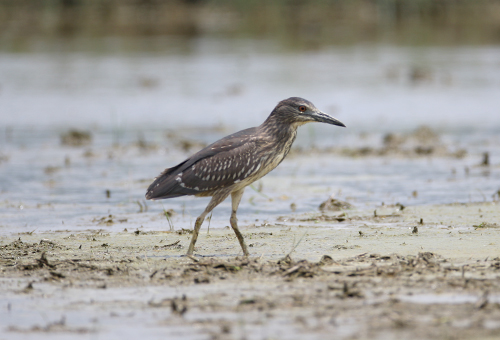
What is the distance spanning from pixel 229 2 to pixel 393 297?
45.3 meters

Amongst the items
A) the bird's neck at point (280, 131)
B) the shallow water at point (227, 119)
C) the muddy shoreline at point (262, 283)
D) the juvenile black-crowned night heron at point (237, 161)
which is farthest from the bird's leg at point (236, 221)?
the shallow water at point (227, 119)

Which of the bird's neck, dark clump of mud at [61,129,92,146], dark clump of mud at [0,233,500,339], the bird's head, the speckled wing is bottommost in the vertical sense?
dark clump of mud at [0,233,500,339]

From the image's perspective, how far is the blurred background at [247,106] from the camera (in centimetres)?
1031

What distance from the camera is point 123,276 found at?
5.98 m

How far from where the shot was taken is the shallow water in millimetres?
9844

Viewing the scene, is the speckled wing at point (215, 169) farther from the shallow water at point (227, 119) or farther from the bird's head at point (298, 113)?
the shallow water at point (227, 119)

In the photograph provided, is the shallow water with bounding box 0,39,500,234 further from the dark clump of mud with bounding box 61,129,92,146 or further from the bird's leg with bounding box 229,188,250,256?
the bird's leg with bounding box 229,188,250,256

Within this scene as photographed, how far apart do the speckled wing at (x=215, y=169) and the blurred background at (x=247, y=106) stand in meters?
1.47

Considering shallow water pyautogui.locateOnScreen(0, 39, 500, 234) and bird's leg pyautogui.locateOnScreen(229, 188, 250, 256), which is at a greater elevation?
shallow water pyautogui.locateOnScreen(0, 39, 500, 234)

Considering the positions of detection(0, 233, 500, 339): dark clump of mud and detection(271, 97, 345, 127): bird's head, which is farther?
detection(271, 97, 345, 127): bird's head

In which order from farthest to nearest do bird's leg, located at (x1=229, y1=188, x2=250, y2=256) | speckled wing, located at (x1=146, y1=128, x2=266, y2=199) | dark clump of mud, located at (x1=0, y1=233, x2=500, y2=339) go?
speckled wing, located at (x1=146, y1=128, x2=266, y2=199) < bird's leg, located at (x1=229, y1=188, x2=250, y2=256) < dark clump of mud, located at (x1=0, y1=233, x2=500, y2=339)

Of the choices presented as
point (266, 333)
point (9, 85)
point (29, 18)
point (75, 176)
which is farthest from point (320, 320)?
point (29, 18)

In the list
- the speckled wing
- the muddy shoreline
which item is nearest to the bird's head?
the speckled wing

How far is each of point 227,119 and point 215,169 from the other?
389 inches
